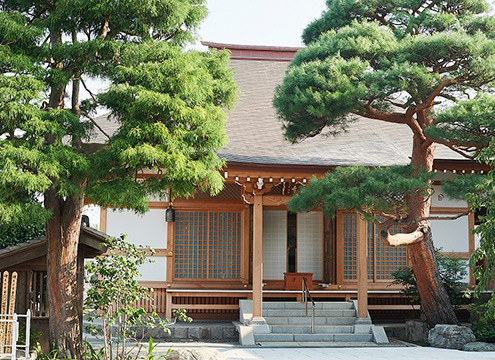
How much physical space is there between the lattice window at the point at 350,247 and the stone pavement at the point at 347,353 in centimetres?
262

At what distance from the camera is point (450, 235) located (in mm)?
13055

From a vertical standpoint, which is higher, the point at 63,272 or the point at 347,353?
the point at 63,272

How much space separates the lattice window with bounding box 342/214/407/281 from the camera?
1305 cm

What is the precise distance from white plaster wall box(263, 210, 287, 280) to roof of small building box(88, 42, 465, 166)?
1.99 m

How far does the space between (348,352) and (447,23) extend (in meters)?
5.61

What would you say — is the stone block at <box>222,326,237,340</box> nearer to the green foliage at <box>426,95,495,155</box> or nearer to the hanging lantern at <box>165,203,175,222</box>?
the hanging lantern at <box>165,203,175,222</box>

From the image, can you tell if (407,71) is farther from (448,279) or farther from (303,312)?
(303,312)

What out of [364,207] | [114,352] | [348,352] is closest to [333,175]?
[364,207]

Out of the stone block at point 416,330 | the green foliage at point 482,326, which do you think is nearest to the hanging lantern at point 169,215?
the stone block at point 416,330

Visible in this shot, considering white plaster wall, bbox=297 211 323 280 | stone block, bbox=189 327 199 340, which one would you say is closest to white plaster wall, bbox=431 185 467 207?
white plaster wall, bbox=297 211 323 280

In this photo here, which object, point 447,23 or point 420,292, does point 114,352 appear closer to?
point 420,292

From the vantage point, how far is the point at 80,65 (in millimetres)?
7828

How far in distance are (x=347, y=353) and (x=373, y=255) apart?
366 cm

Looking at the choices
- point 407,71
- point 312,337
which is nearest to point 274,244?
point 312,337
